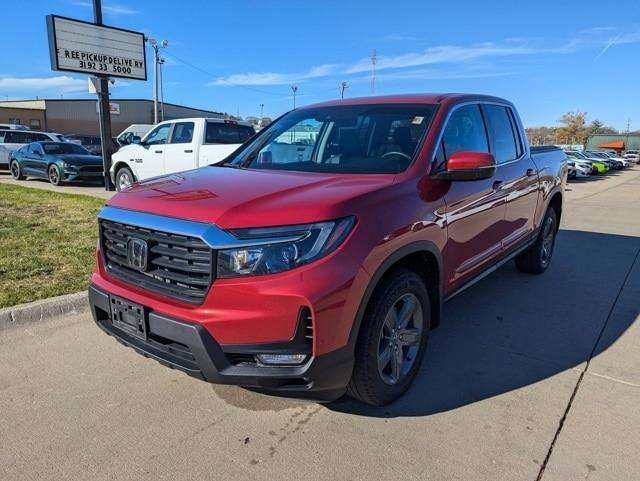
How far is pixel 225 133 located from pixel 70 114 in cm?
5883

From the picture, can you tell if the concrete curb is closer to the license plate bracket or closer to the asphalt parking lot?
the asphalt parking lot

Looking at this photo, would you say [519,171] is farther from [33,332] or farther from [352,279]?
[33,332]

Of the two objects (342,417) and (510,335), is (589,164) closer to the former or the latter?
(510,335)

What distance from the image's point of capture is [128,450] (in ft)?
8.32

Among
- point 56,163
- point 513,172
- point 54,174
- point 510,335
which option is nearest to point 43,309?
point 510,335

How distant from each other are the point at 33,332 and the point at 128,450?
75.1 inches

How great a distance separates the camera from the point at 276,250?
232 centimetres

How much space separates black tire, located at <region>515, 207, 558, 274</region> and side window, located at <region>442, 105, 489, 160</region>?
2.05 metres

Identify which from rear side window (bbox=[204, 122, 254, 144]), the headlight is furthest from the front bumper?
rear side window (bbox=[204, 122, 254, 144])

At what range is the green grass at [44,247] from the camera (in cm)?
454

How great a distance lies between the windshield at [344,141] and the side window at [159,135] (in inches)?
300

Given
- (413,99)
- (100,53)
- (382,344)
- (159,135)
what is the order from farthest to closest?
1. (100,53)
2. (159,135)
3. (413,99)
4. (382,344)

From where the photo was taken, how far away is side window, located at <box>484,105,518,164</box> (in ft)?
14.1

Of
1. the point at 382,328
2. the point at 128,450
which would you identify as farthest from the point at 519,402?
the point at 128,450
